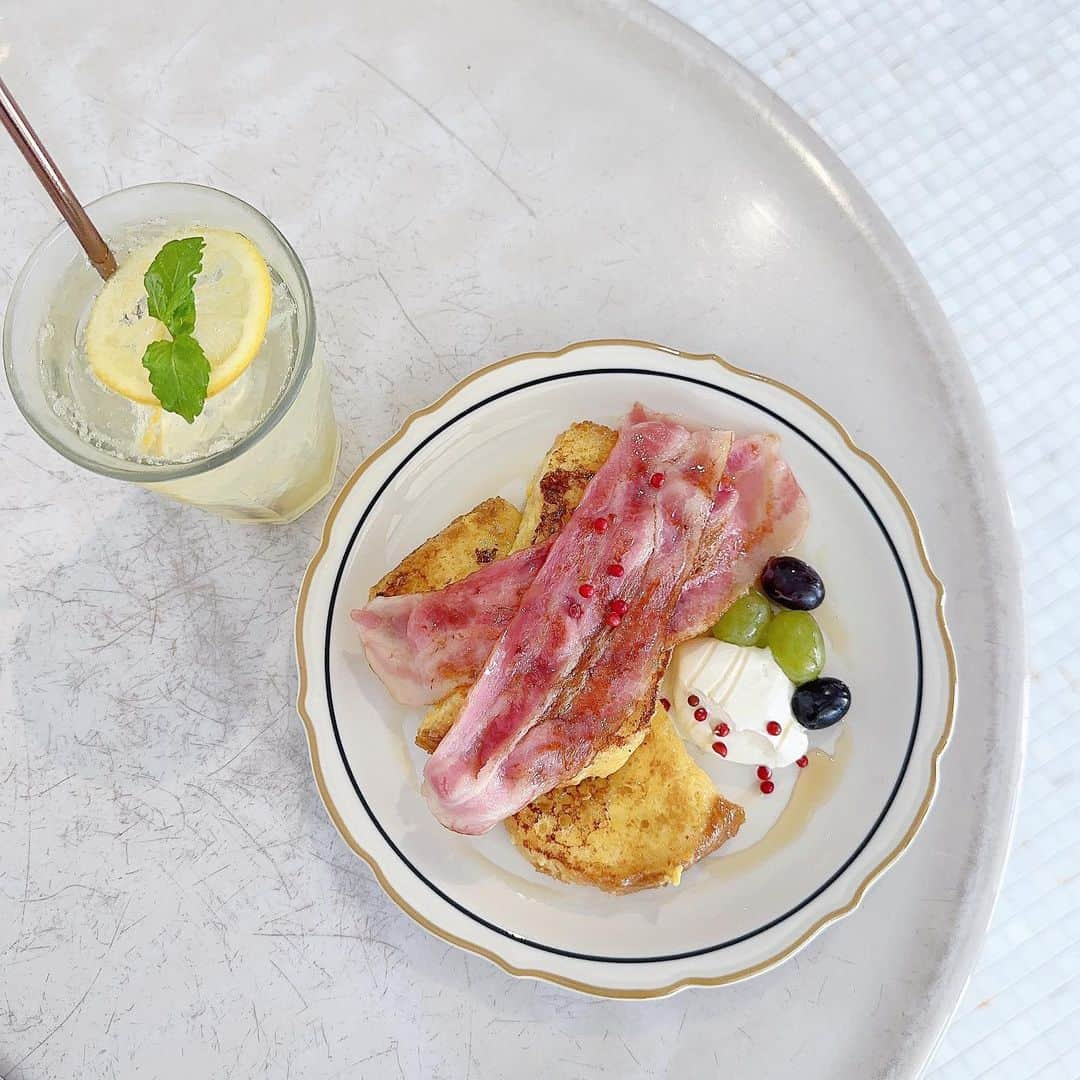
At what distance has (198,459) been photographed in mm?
1361

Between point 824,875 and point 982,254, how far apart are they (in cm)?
116

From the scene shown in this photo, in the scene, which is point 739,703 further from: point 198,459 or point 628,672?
point 198,459

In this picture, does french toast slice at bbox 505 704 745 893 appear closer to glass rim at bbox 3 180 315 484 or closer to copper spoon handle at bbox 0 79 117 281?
glass rim at bbox 3 180 315 484

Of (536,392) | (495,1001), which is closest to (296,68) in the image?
(536,392)

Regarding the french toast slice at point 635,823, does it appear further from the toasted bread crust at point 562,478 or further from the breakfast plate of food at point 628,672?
the toasted bread crust at point 562,478

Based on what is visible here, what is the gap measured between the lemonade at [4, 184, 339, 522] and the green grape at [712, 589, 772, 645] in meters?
0.68

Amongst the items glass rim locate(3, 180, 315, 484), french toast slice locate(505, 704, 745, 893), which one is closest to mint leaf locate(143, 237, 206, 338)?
glass rim locate(3, 180, 315, 484)

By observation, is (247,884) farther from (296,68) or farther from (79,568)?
(296,68)

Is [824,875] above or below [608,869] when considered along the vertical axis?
above

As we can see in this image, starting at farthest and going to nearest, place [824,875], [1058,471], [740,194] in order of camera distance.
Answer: [1058,471] → [740,194] → [824,875]

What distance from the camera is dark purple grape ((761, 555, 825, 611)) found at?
1.59 meters

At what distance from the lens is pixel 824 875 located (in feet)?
5.01

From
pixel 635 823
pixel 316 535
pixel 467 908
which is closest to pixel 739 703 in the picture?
pixel 635 823

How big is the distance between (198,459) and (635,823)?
2.56 feet
